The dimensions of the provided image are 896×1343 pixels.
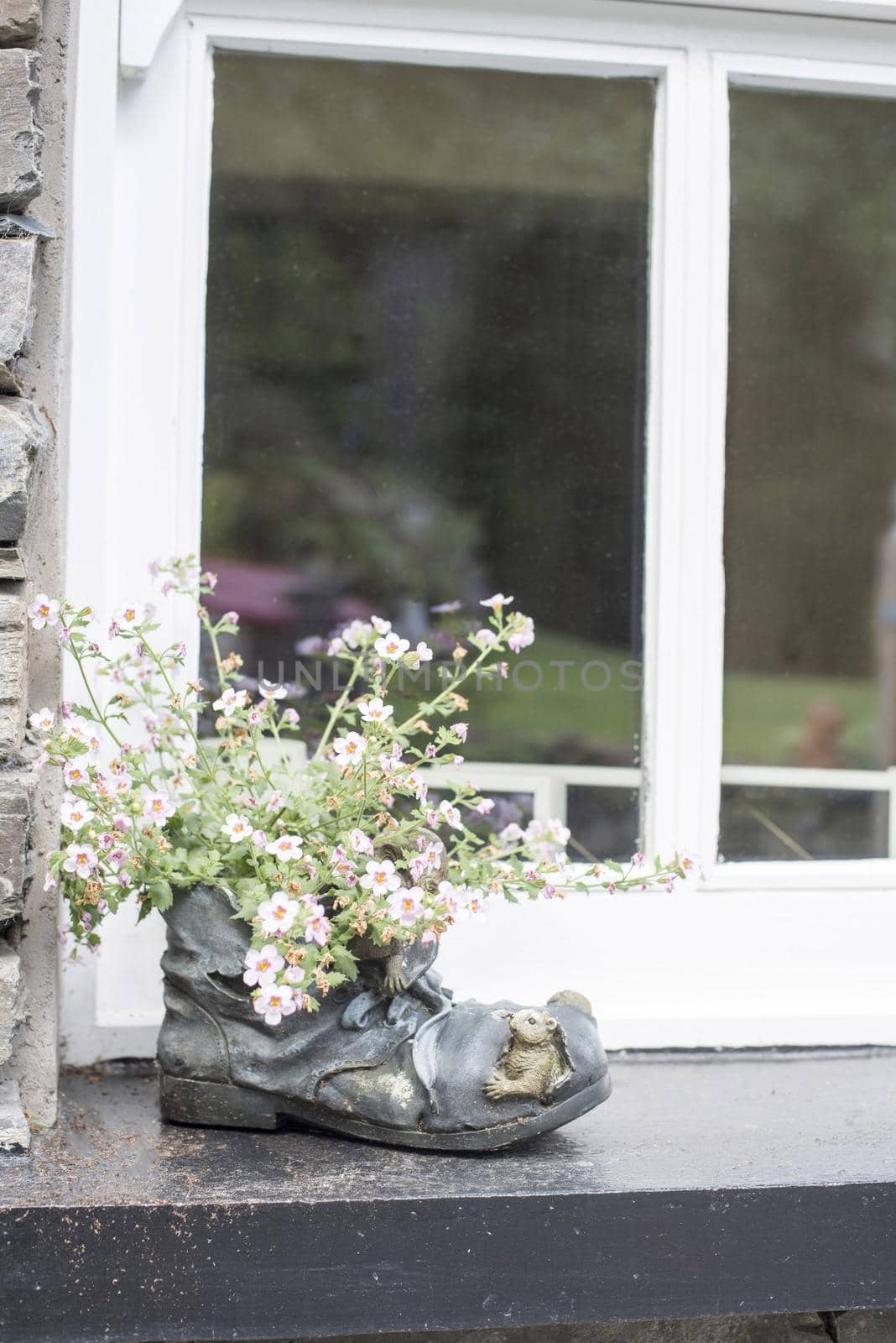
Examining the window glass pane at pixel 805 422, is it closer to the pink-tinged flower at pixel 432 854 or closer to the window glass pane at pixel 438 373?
the window glass pane at pixel 438 373

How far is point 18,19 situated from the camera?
1271mm

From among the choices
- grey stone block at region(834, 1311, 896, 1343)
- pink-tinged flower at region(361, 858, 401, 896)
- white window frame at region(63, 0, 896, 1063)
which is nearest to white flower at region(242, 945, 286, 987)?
pink-tinged flower at region(361, 858, 401, 896)

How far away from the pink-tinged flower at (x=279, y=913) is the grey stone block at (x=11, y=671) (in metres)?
0.30

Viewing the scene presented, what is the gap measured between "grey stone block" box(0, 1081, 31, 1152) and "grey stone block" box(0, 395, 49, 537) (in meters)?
0.54

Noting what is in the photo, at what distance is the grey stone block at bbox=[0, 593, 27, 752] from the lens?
1216mm

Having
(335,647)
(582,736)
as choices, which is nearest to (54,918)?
(335,647)

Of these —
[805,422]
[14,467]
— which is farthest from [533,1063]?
[805,422]

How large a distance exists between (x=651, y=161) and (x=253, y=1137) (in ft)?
4.32

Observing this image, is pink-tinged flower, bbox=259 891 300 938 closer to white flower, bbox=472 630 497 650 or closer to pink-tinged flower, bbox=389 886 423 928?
pink-tinged flower, bbox=389 886 423 928

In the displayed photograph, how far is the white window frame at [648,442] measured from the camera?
152cm

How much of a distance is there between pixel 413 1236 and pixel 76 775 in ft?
1.72

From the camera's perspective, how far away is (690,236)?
5.51 feet

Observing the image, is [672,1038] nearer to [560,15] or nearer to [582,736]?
[582,736]

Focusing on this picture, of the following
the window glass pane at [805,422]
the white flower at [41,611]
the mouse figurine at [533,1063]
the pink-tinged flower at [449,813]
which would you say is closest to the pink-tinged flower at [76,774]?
the white flower at [41,611]
